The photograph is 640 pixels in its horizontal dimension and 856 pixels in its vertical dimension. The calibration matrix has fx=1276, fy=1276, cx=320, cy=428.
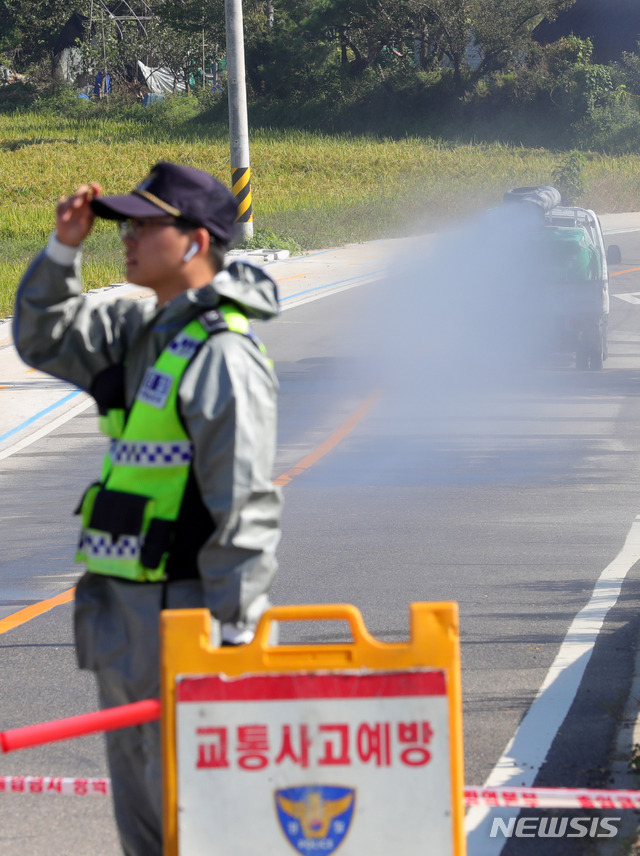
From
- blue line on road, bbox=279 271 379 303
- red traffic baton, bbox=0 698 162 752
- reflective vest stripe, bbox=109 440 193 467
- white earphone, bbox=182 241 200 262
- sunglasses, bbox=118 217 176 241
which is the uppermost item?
sunglasses, bbox=118 217 176 241

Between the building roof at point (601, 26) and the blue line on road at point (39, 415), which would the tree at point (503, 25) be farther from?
the blue line on road at point (39, 415)

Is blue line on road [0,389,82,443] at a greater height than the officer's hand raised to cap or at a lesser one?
lesser

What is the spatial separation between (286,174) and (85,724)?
4477cm

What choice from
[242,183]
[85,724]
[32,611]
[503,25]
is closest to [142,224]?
[85,724]

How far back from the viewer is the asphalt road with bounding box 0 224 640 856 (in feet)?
17.5

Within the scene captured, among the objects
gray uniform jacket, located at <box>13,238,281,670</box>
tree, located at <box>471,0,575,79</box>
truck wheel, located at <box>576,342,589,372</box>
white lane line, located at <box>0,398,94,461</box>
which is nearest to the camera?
gray uniform jacket, located at <box>13,238,281,670</box>

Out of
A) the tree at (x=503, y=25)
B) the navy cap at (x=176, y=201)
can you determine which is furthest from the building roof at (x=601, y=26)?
the navy cap at (x=176, y=201)

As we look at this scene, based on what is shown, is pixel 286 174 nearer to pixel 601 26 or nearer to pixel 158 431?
pixel 601 26

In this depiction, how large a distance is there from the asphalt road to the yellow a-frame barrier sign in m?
1.67

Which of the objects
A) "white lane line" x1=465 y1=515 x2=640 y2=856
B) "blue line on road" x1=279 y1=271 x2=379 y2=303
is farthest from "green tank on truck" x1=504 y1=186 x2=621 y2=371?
"white lane line" x1=465 y1=515 x2=640 y2=856

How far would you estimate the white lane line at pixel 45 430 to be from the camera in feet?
40.7

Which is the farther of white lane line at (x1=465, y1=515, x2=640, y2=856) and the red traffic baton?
white lane line at (x1=465, y1=515, x2=640, y2=856)

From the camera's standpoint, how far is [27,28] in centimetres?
7812

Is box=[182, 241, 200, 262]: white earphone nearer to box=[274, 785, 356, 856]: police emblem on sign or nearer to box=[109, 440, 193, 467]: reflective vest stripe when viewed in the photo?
box=[109, 440, 193, 467]: reflective vest stripe
